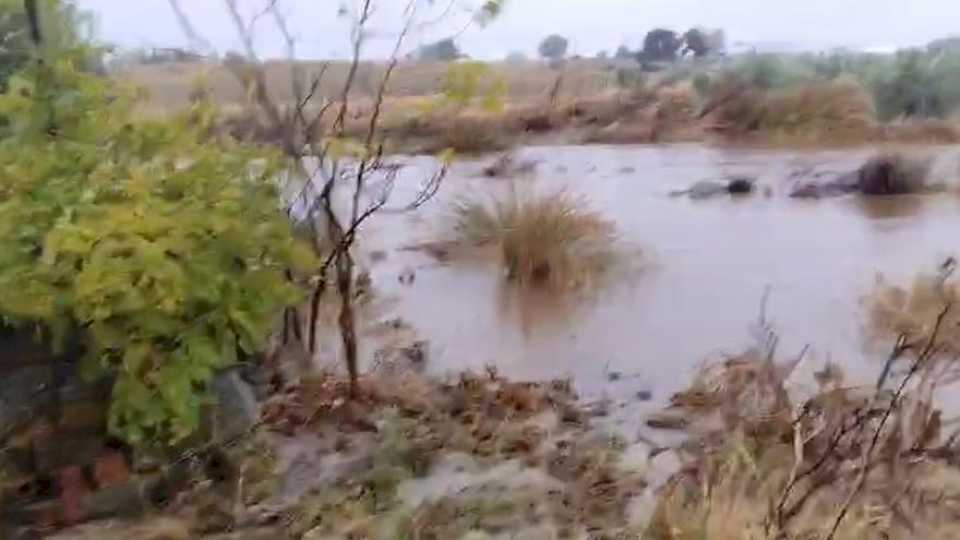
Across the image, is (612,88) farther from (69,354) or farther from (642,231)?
(69,354)

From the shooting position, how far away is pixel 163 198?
187 inches

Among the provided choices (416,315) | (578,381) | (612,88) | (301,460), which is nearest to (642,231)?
(416,315)

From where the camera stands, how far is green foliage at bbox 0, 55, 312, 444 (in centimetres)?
433

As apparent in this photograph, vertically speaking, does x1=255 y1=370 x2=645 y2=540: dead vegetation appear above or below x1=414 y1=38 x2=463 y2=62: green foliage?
below

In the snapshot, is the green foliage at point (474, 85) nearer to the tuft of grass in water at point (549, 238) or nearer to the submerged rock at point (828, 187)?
the tuft of grass in water at point (549, 238)

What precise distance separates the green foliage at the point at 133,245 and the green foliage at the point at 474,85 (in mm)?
1543

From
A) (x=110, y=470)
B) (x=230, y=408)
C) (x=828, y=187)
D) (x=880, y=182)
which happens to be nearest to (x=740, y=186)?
(x=828, y=187)

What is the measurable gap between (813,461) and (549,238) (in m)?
5.27

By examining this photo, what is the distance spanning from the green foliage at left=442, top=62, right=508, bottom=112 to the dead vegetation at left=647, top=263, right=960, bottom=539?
161cm

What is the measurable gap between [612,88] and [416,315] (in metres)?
18.9

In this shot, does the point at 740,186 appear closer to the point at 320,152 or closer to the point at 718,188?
the point at 718,188

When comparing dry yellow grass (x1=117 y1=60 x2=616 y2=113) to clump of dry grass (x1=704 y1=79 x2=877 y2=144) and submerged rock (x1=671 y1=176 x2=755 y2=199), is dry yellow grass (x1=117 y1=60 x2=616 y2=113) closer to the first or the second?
submerged rock (x1=671 y1=176 x2=755 y2=199)

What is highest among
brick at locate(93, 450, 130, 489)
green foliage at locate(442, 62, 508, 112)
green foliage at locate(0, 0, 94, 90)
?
green foliage at locate(0, 0, 94, 90)

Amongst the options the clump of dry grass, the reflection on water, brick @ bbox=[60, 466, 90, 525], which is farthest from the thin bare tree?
the clump of dry grass
